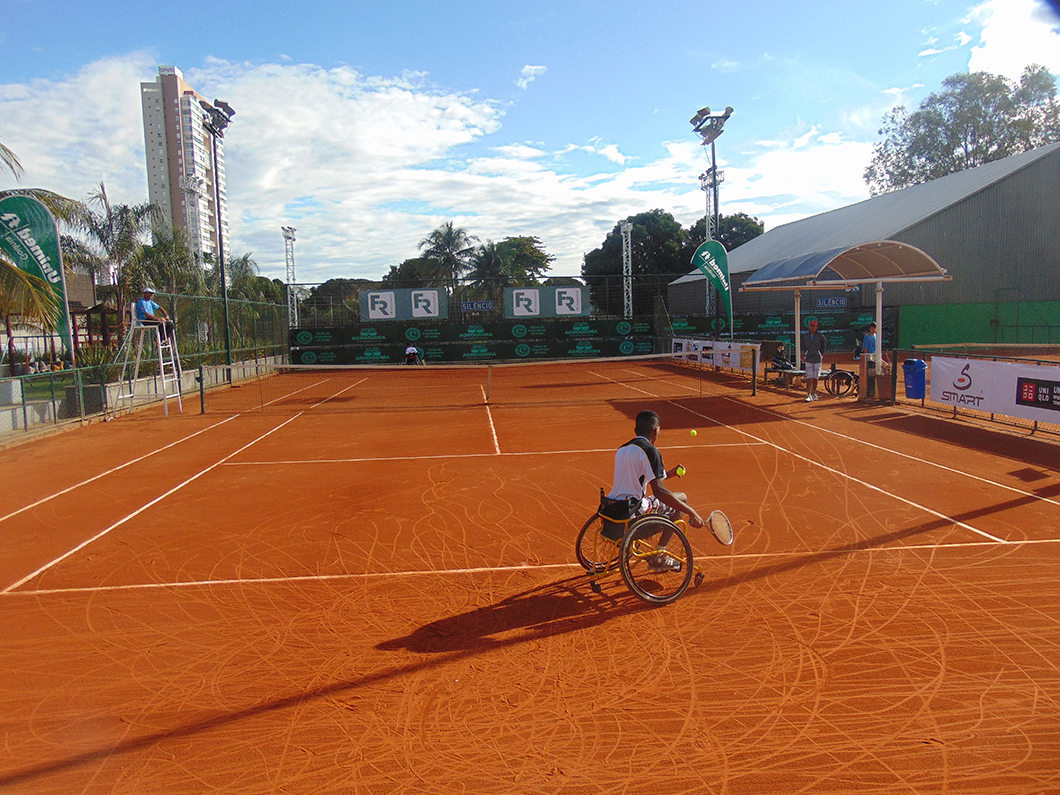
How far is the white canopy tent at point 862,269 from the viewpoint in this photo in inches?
723

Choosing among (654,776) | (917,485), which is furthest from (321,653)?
(917,485)

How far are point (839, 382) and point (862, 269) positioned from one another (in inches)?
182

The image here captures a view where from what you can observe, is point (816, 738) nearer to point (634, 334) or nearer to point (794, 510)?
point (794, 510)

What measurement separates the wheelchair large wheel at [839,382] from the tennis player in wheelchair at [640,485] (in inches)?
580

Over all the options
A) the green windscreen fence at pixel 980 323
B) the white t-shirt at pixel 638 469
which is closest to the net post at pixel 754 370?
the white t-shirt at pixel 638 469

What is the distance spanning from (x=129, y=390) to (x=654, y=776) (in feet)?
66.1

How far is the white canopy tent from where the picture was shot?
18375mm

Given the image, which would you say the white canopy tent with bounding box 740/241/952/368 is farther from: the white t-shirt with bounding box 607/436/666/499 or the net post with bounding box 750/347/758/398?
the white t-shirt with bounding box 607/436/666/499

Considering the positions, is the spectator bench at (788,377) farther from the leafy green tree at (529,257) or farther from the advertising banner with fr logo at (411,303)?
the leafy green tree at (529,257)

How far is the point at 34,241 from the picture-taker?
52.7 feet

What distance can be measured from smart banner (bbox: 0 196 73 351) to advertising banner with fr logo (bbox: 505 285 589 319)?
2191 cm

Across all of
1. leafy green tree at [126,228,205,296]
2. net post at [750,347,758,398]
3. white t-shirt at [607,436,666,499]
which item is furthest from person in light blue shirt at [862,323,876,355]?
leafy green tree at [126,228,205,296]

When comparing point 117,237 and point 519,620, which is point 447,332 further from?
point 519,620

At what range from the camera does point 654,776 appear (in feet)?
12.4
